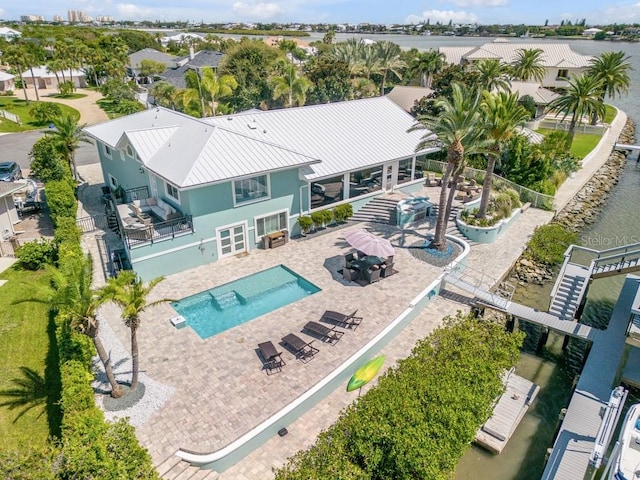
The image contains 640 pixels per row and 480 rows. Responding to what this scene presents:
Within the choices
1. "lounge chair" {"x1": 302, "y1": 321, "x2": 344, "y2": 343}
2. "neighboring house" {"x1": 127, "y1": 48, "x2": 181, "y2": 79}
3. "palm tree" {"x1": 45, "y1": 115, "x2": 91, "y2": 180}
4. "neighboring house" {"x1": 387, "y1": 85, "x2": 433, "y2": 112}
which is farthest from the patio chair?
"neighboring house" {"x1": 127, "y1": 48, "x2": 181, "y2": 79}

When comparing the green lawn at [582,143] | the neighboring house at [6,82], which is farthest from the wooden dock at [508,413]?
the neighboring house at [6,82]

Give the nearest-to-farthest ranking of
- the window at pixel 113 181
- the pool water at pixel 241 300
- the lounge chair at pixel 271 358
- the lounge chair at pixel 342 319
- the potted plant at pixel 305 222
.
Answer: the lounge chair at pixel 271 358 < the lounge chair at pixel 342 319 < the pool water at pixel 241 300 < the potted plant at pixel 305 222 < the window at pixel 113 181

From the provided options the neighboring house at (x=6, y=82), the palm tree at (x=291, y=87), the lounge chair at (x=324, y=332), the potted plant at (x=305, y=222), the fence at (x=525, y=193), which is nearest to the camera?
the lounge chair at (x=324, y=332)


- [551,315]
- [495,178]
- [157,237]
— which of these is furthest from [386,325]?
[495,178]

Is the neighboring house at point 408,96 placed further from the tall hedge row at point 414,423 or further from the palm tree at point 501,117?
the tall hedge row at point 414,423

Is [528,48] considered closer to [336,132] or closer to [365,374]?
[336,132]

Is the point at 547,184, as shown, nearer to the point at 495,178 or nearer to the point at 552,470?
the point at 495,178
